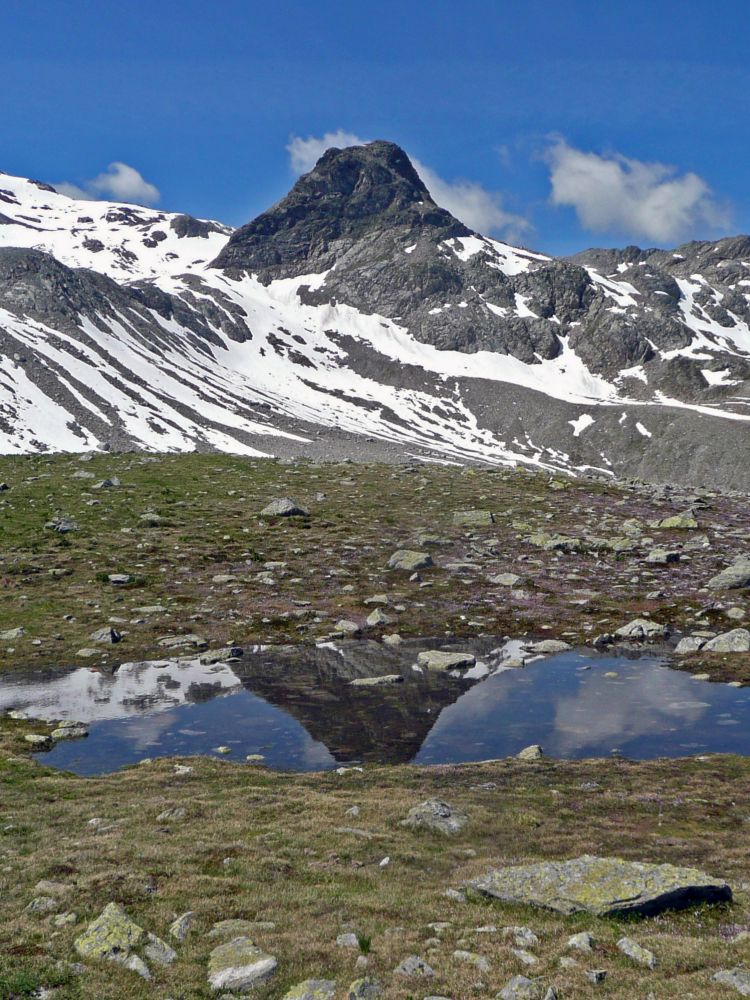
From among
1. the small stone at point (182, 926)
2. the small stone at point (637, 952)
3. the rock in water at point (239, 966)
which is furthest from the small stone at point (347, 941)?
the small stone at point (637, 952)

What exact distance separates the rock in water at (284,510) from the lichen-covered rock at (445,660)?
62.6 feet

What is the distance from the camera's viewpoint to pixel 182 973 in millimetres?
9008

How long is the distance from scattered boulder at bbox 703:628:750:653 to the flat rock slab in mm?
15172

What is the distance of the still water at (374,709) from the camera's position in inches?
715

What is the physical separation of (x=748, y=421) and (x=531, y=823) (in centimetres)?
18266

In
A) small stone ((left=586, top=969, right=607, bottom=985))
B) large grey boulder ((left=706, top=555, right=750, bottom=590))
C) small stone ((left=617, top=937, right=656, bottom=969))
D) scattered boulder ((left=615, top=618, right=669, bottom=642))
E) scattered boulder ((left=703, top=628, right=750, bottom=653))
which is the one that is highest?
large grey boulder ((left=706, top=555, right=750, bottom=590))

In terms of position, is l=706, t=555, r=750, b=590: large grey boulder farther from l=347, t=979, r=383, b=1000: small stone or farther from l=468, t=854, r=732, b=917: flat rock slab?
l=347, t=979, r=383, b=1000: small stone

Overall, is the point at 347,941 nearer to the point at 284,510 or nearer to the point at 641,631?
the point at 641,631

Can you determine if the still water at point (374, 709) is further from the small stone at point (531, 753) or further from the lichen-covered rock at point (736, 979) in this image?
the lichen-covered rock at point (736, 979)

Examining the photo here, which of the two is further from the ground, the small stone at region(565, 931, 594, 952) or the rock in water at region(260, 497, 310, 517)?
the rock in water at region(260, 497, 310, 517)

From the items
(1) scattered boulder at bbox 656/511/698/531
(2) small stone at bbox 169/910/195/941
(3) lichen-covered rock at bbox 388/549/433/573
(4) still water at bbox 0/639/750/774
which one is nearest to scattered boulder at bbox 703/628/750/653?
(4) still water at bbox 0/639/750/774

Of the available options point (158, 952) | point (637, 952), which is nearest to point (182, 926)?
point (158, 952)

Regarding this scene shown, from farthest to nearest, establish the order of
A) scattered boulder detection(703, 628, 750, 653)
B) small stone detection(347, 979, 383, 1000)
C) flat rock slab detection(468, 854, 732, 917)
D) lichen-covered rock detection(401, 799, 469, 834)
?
scattered boulder detection(703, 628, 750, 653)
lichen-covered rock detection(401, 799, 469, 834)
flat rock slab detection(468, 854, 732, 917)
small stone detection(347, 979, 383, 1000)

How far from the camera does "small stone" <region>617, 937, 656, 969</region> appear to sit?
29.1 feet
